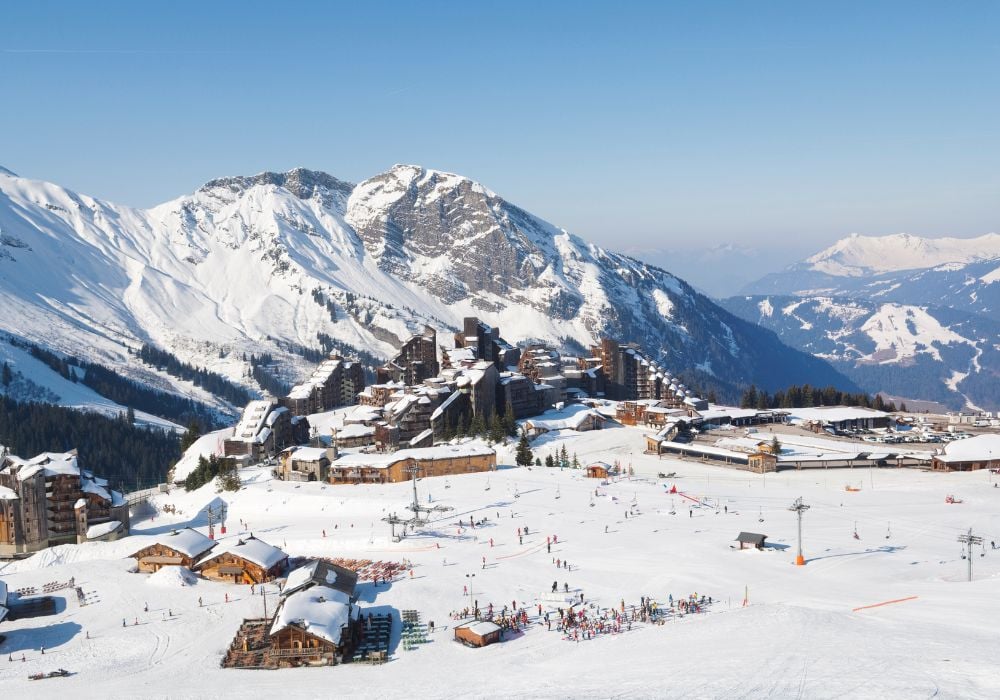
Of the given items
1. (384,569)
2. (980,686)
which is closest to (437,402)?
(384,569)

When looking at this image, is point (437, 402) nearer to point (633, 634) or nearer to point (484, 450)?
point (484, 450)

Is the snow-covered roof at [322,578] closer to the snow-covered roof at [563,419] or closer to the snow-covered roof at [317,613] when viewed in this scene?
the snow-covered roof at [317,613]

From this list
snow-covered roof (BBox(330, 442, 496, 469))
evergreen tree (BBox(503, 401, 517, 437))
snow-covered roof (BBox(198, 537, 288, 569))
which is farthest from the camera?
evergreen tree (BBox(503, 401, 517, 437))

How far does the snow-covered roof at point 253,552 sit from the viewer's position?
62734 millimetres

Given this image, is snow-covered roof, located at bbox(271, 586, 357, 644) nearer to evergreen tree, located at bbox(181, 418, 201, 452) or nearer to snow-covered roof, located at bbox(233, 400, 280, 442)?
snow-covered roof, located at bbox(233, 400, 280, 442)

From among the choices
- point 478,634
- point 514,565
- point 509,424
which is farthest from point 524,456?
point 478,634

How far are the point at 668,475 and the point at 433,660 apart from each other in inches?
2336

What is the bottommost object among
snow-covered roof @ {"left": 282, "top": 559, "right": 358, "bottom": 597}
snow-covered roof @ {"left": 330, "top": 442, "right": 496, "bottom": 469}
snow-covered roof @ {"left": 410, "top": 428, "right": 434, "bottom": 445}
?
snow-covered roof @ {"left": 282, "top": 559, "right": 358, "bottom": 597}

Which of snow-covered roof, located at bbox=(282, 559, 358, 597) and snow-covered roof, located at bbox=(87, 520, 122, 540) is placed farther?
snow-covered roof, located at bbox=(87, 520, 122, 540)

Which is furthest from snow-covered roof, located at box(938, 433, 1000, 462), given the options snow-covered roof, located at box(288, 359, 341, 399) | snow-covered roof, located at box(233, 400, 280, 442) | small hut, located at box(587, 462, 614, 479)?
snow-covered roof, located at box(288, 359, 341, 399)

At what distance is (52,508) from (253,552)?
32.6m

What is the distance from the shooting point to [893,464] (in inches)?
4048

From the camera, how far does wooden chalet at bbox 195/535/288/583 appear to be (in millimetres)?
62531

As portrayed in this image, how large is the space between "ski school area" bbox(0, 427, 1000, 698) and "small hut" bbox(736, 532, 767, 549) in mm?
134
